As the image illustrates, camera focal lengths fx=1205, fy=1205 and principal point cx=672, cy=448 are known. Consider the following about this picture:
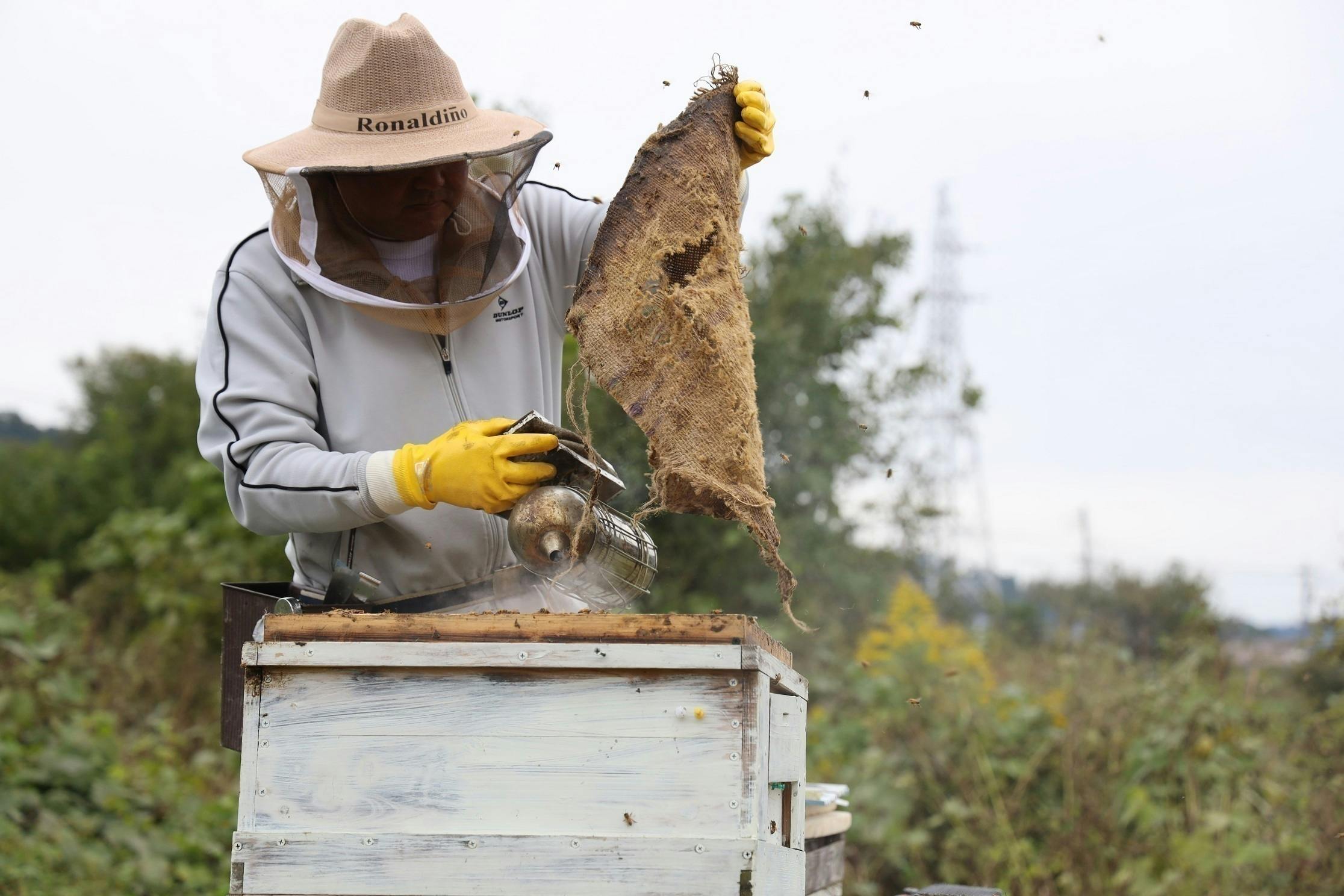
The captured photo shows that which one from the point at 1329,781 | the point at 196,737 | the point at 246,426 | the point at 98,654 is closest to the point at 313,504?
the point at 246,426

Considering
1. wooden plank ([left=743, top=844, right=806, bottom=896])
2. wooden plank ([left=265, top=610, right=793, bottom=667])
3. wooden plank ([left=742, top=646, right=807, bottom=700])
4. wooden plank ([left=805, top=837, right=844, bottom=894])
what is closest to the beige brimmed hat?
wooden plank ([left=265, top=610, right=793, bottom=667])

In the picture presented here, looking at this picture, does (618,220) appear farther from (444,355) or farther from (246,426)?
(246,426)

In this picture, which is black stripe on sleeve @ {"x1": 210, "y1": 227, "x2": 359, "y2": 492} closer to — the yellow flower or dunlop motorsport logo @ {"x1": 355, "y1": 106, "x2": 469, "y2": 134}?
dunlop motorsport logo @ {"x1": 355, "y1": 106, "x2": 469, "y2": 134}

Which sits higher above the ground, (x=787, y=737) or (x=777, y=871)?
(x=787, y=737)

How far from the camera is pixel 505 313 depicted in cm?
265

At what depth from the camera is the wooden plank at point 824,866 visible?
2686mm

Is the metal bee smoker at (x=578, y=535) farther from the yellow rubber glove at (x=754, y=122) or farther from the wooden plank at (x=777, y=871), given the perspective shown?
the yellow rubber glove at (x=754, y=122)

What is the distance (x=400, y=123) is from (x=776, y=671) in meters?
1.35

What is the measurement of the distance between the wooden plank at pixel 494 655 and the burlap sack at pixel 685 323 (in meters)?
0.35

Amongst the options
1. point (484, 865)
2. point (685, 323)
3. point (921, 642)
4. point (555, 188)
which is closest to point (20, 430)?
point (921, 642)

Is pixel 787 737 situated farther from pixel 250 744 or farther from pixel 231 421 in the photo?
pixel 231 421

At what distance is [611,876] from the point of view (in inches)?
69.6

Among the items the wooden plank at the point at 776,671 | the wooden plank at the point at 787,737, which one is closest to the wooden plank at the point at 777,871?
the wooden plank at the point at 787,737

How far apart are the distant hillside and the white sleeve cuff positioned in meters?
19.6
